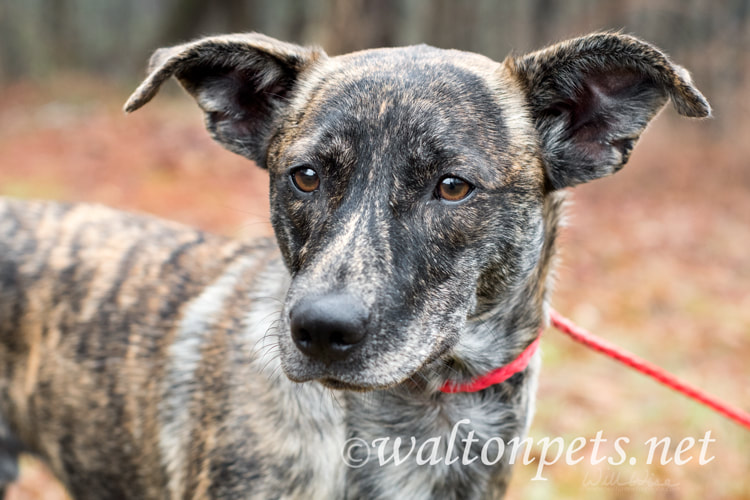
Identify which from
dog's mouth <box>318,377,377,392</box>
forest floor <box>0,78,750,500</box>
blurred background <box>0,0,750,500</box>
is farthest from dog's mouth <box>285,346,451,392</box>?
blurred background <box>0,0,750,500</box>

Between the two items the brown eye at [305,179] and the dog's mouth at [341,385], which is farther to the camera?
the brown eye at [305,179]

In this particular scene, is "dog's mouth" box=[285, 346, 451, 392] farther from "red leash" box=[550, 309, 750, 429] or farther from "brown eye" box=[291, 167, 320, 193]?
"red leash" box=[550, 309, 750, 429]

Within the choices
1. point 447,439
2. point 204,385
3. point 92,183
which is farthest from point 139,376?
point 92,183

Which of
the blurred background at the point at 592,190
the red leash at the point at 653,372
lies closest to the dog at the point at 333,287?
the red leash at the point at 653,372

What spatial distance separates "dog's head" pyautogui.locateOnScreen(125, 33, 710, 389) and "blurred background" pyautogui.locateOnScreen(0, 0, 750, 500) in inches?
26.4

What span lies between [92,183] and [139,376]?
6.67 metres

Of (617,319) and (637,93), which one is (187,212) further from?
(637,93)

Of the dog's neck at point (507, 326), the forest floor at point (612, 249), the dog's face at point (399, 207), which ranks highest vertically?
the dog's face at point (399, 207)

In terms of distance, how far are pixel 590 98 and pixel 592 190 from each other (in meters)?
8.21

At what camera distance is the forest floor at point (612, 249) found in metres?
4.56

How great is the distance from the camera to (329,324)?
2166mm

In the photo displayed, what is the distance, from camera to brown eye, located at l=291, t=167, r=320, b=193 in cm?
260

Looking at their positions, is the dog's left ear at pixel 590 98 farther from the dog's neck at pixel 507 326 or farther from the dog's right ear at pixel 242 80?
the dog's right ear at pixel 242 80

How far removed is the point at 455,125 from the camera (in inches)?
100
